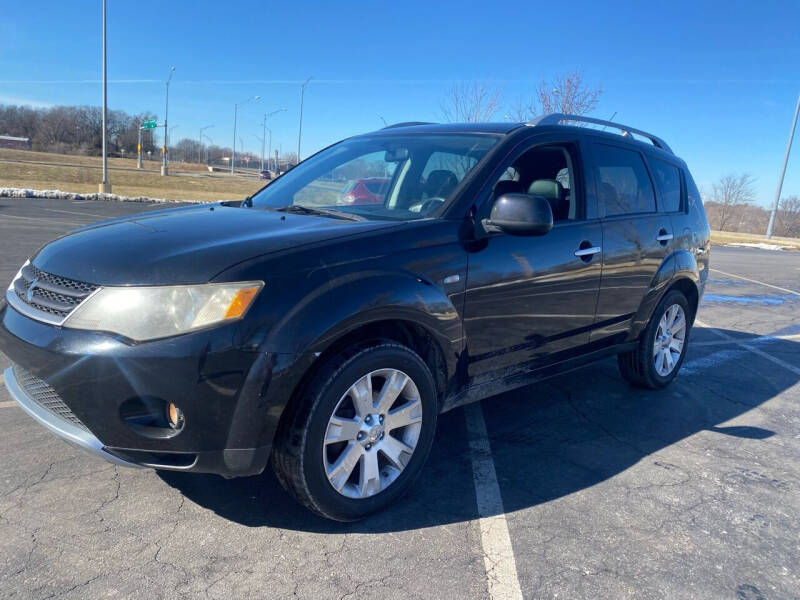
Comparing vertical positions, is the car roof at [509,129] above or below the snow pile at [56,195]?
above

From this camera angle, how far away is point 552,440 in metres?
3.95

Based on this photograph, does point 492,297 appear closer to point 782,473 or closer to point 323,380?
point 323,380

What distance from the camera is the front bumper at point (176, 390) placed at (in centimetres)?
232

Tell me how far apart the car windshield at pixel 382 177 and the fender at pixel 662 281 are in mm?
1874

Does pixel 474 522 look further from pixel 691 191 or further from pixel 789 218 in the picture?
pixel 789 218

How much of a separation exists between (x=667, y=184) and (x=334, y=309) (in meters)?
3.65

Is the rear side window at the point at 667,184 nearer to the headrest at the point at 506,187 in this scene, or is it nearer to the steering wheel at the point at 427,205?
the headrest at the point at 506,187

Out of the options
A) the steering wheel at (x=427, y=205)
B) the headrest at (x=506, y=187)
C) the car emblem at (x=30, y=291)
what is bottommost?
the car emblem at (x=30, y=291)

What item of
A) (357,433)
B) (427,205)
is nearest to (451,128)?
(427,205)

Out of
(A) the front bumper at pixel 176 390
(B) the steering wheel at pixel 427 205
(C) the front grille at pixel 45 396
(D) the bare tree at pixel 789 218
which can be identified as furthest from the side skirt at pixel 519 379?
(D) the bare tree at pixel 789 218

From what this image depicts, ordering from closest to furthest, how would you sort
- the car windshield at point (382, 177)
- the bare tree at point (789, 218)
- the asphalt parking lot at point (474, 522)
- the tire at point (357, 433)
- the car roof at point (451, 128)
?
1. the asphalt parking lot at point (474, 522)
2. the tire at point (357, 433)
3. the car windshield at point (382, 177)
4. the car roof at point (451, 128)
5. the bare tree at point (789, 218)

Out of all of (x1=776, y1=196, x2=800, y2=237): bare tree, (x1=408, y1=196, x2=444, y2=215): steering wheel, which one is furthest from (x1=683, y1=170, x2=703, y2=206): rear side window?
(x1=776, y1=196, x2=800, y2=237): bare tree

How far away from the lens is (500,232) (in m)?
3.33

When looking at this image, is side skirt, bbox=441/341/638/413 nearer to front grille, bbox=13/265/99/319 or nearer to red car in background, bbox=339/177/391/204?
red car in background, bbox=339/177/391/204
